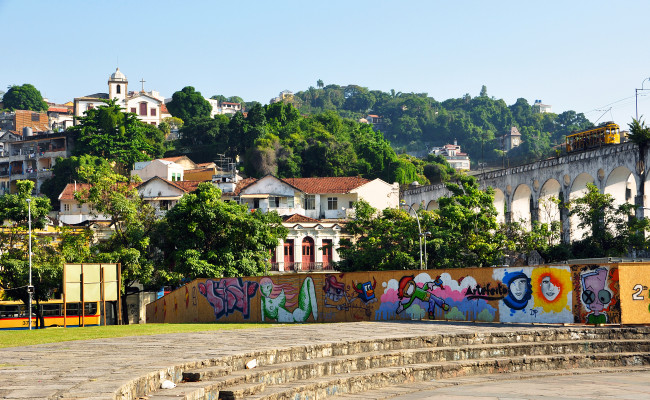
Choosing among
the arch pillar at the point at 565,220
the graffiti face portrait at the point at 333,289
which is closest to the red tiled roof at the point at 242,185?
the arch pillar at the point at 565,220

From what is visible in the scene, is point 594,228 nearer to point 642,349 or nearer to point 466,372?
point 642,349

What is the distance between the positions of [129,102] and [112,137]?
31.9 metres

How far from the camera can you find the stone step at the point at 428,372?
13.7 metres

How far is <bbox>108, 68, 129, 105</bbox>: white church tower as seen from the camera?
138875 millimetres

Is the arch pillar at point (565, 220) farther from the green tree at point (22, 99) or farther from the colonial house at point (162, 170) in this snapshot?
the green tree at point (22, 99)

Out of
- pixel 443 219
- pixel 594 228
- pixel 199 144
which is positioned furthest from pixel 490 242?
pixel 199 144

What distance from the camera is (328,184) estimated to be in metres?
76.9

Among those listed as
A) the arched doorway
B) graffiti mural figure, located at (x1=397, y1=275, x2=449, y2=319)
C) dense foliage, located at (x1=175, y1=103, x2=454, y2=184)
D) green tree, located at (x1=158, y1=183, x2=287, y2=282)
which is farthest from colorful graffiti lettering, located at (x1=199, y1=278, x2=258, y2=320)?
dense foliage, located at (x1=175, y1=103, x2=454, y2=184)

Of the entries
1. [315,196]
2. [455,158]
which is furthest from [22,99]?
[315,196]

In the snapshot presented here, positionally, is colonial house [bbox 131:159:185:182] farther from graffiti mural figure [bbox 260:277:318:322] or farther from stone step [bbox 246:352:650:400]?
stone step [bbox 246:352:650:400]

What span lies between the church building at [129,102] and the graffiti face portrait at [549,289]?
108494 mm

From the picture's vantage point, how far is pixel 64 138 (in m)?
108

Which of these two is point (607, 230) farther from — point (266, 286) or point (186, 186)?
point (186, 186)

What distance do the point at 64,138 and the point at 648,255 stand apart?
266ft
